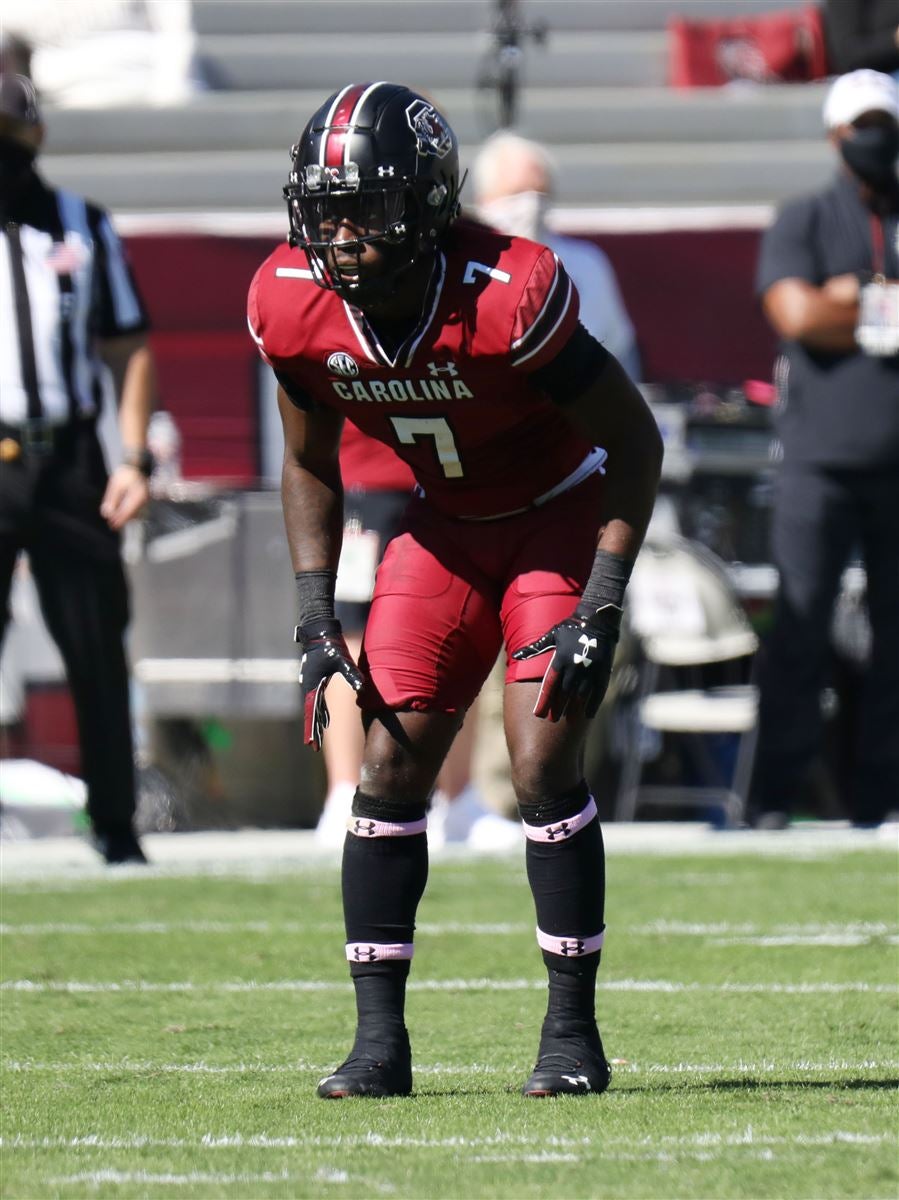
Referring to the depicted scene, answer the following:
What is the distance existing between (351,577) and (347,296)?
3.25 m

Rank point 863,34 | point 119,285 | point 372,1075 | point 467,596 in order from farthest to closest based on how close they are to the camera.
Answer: point 863,34, point 119,285, point 467,596, point 372,1075

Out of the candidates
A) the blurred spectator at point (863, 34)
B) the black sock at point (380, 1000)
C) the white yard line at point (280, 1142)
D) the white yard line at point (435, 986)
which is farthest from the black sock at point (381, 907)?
the blurred spectator at point (863, 34)

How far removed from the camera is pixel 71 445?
6.45 m

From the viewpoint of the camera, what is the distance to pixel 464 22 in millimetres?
15992

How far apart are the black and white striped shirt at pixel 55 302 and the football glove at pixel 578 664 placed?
3.10m

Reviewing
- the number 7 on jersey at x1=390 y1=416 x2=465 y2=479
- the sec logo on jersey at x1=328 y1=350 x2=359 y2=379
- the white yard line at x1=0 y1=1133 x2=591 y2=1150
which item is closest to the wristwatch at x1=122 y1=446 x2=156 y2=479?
the number 7 on jersey at x1=390 y1=416 x2=465 y2=479

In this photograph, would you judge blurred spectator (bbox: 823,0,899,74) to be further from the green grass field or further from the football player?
the football player

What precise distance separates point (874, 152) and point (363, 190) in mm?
4151

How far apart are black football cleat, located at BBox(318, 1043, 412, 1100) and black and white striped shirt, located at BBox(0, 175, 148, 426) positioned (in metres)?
3.26

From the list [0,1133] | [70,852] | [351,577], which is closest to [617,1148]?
[0,1133]

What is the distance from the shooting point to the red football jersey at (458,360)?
3.60m

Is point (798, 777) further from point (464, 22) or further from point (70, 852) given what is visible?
point (464, 22)

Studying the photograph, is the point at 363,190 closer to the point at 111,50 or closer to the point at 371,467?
the point at 371,467

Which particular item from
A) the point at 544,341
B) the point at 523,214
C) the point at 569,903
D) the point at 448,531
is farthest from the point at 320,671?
the point at 523,214
